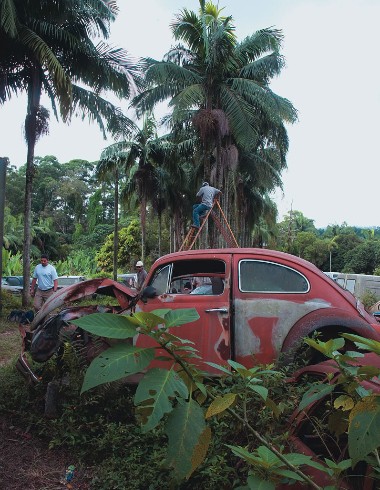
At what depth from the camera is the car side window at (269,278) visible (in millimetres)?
4742

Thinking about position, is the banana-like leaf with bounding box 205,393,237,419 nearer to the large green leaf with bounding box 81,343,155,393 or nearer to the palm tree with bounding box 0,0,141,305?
the large green leaf with bounding box 81,343,155,393

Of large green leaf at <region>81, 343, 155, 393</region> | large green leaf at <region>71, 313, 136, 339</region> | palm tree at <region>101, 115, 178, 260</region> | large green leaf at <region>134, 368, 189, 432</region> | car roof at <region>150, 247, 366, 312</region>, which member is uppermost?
palm tree at <region>101, 115, 178, 260</region>

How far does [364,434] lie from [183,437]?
0.45 metres

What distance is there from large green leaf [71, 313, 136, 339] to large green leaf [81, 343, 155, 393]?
5cm

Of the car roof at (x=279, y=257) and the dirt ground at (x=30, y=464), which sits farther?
the car roof at (x=279, y=257)

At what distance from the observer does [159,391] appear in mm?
1227

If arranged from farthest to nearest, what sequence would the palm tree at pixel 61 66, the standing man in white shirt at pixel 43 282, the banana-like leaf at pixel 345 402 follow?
the palm tree at pixel 61 66
the standing man in white shirt at pixel 43 282
the banana-like leaf at pixel 345 402

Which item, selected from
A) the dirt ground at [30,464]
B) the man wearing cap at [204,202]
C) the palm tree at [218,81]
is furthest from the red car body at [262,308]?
the palm tree at [218,81]

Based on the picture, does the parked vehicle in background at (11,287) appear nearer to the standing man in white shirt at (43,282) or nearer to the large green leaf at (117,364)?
the standing man in white shirt at (43,282)

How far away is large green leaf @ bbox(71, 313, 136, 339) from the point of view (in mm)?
1223

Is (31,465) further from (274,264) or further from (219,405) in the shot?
(219,405)

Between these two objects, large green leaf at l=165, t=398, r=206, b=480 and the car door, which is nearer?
large green leaf at l=165, t=398, r=206, b=480

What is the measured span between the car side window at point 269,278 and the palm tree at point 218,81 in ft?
46.3

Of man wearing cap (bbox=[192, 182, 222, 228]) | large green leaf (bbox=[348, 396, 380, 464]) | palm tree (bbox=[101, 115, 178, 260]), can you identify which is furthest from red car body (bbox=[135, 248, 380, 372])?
palm tree (bbox=[101, 115, 178, 260])
